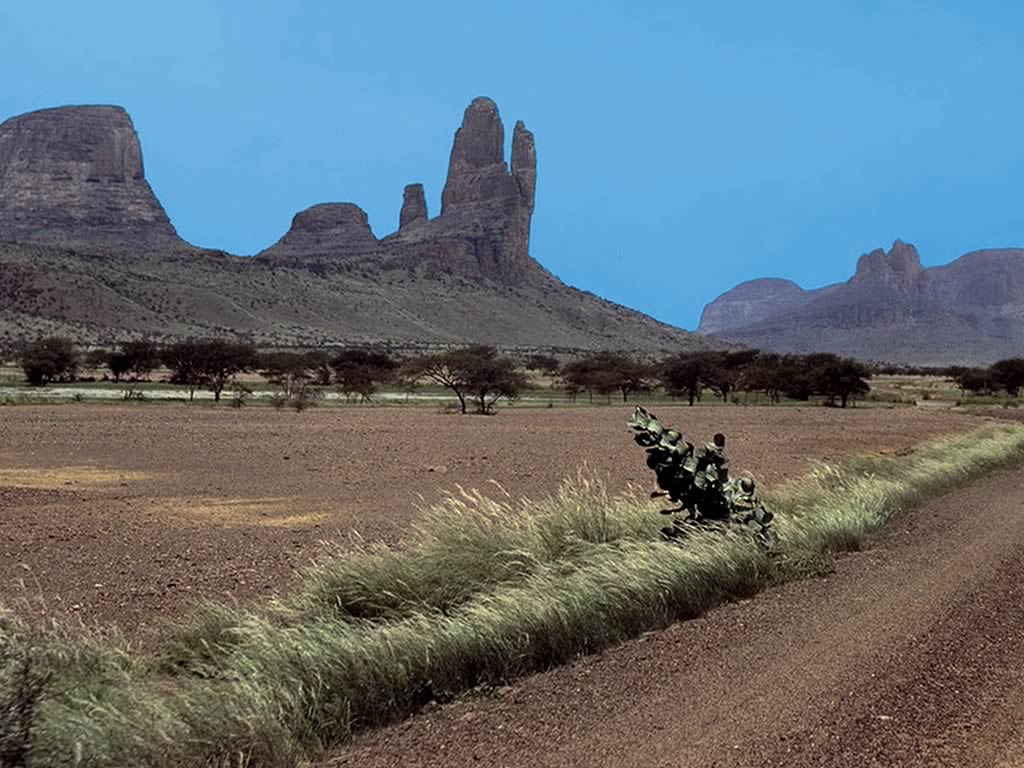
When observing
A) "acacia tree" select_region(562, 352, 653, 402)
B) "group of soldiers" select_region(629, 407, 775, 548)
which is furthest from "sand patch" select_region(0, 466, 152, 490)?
"acacia tree" select_region(562, 352, 653, 402)

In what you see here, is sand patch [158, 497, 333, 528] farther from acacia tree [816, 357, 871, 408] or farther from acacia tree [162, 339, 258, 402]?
acacia tree [816, 357, 871, 408]

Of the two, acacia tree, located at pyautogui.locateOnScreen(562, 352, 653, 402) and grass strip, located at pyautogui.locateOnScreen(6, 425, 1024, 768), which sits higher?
acacia tree, located at pyautogui.locateOnScreen(562, 352, 653, 402)

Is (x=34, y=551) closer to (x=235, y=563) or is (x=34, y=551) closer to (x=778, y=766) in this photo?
(x=235, y=563)

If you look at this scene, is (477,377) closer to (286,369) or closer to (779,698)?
(286,369)

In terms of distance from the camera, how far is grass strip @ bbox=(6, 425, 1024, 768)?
524cm

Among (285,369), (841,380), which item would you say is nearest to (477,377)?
(285,369)

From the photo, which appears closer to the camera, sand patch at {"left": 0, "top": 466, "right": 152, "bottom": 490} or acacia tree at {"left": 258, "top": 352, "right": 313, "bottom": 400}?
sand patch at {"left": 0, "top": 466, "right": 152, "bottom": 490}

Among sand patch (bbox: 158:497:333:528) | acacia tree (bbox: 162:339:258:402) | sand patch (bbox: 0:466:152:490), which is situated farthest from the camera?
acacia tree (bbox: 162:339:258:402)

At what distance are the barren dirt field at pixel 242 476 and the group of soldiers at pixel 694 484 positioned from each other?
4052 millimetres

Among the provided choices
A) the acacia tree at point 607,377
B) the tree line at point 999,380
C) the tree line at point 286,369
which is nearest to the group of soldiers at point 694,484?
the tree line at point 286,369

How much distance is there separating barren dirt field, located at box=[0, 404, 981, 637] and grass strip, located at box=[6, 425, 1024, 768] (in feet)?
4.83

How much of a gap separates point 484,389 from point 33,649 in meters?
46.1

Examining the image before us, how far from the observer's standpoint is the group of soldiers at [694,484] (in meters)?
10.4

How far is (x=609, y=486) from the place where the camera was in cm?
2002
